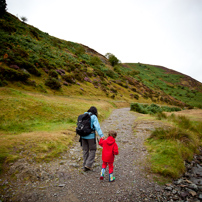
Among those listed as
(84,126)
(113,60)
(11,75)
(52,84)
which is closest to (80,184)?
(84,126)

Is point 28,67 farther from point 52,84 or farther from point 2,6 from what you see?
point 2,6

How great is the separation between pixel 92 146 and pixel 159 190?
7.74 ft

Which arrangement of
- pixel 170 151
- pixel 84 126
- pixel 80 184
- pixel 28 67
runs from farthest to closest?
pixel 28 67 → pixel 170 151 → pixel 84 126 → pixel 80 184

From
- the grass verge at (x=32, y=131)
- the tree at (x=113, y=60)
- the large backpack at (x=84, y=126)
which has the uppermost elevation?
the tree at (x=113, y=60)

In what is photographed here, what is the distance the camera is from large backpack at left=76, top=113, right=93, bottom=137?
13.2 feet

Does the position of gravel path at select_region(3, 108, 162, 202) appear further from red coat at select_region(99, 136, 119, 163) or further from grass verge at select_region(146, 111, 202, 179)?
red coat at select_region(99, 136, 119, 163)

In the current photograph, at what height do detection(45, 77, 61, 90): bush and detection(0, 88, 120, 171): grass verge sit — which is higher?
detection(45, 77, 61, 90): bush

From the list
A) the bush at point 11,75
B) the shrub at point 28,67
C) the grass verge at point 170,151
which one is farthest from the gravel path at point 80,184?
the shrub at point 28,67

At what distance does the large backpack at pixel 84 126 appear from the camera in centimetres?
403

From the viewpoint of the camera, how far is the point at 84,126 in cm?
407

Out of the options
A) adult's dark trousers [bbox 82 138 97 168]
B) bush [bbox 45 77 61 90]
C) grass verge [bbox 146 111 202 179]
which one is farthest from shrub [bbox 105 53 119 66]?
adult's dark trousers [bbox 82 138 97 168]

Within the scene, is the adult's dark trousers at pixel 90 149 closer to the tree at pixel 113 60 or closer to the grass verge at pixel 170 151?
→ the grass verge at pixel 170 151

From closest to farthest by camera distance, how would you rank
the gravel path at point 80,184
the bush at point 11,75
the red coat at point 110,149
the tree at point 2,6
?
the gravel path at point 80,184
the red coat at point 110,149
the bush at point 11,75
the tree at point 2,6

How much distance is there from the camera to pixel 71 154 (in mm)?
5449
